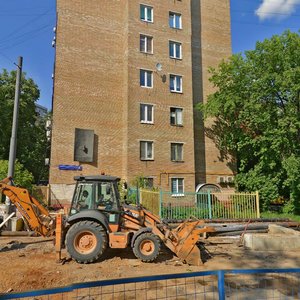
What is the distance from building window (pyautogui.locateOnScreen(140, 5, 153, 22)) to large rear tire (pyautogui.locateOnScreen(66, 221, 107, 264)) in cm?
2065

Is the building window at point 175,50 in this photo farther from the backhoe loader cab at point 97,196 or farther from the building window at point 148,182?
the backhoe loader cab at point 97,196

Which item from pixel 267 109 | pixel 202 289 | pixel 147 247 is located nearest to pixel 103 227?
pixel 147 247

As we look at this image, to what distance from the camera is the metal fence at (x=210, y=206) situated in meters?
14.5

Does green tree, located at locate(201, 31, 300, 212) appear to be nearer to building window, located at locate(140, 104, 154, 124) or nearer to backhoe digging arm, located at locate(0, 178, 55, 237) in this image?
building window, located at locate(140, 104, 154, 124)

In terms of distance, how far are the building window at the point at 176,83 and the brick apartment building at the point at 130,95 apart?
9 centimetres

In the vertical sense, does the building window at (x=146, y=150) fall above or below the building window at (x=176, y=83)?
below


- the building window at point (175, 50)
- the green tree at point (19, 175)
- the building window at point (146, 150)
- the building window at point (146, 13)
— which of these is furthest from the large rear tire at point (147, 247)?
the building window at point (146, 13)

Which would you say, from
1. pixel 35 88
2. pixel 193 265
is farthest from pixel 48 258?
pixel 35 88

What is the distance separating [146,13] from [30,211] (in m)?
20.9

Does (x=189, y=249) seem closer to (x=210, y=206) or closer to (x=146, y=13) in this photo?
(x=210, y=206)

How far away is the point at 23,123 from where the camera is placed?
101ft

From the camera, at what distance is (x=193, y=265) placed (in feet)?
26.0

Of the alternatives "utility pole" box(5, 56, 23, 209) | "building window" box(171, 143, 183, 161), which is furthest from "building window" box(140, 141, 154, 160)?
"utility pole" box(5, 56, 23, 209)

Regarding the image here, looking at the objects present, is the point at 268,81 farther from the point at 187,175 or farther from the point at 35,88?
the point at 35,88
